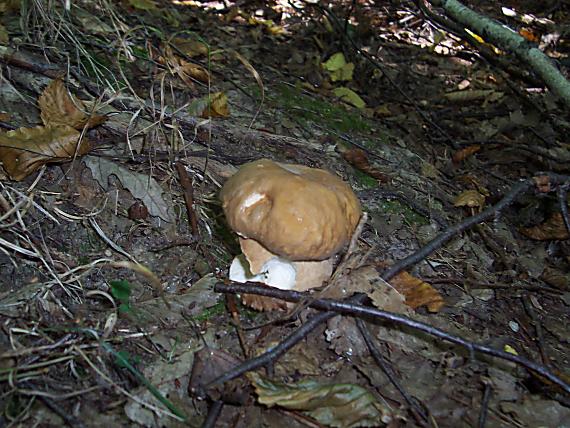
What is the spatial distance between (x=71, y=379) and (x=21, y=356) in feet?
0.63

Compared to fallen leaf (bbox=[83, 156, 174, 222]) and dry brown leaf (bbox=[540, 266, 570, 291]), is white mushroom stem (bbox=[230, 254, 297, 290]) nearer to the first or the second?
fallen leaf (bbox=[83, 156, 174, 222])

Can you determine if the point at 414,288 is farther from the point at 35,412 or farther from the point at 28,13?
the point at 28,13

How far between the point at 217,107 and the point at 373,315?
1977 mm

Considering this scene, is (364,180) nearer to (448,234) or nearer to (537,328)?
(448,234)

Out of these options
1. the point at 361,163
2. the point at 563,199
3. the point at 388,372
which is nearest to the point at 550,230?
the point at 563,199

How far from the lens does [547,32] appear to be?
6191 mm

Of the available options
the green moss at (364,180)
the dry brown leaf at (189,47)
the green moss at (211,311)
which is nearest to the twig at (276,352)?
the green moss at (211,311)

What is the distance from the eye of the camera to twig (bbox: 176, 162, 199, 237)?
8.52 feet

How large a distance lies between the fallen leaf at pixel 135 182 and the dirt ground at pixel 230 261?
10mm

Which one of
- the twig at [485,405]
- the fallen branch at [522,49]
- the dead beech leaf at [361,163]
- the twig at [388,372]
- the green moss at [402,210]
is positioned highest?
the fallen branch at [522,49]

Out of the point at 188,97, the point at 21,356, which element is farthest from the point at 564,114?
the point at 21,356

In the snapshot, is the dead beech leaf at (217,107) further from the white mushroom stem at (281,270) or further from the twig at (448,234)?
the twig at (448,234)

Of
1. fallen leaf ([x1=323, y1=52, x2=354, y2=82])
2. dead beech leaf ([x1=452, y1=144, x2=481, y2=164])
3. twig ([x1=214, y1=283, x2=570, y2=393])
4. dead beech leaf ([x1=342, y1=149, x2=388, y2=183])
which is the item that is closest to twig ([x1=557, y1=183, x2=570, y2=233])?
dead beech leaf ([x1=342, y1=149, x2=388, y2=183])

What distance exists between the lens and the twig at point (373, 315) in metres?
1.92
